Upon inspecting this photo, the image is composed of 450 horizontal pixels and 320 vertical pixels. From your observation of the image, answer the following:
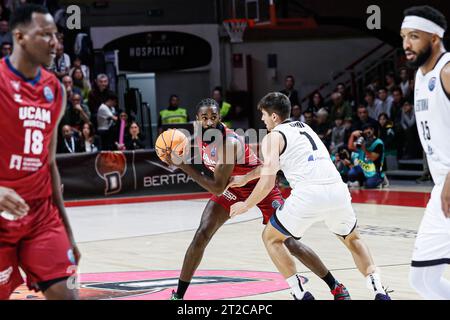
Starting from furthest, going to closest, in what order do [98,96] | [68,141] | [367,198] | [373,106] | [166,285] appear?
[373,106] → [98,96] → [68,141] → [367,198] → [166,285]

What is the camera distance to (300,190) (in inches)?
272

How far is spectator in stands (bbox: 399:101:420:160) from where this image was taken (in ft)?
62.5

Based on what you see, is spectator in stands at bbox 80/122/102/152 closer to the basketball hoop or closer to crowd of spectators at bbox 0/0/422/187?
crowd of spectators at bbox 0/0/422/187

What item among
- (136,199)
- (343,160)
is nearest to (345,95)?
(343,160)

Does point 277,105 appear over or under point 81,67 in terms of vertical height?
over

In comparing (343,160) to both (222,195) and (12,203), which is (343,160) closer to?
(222,195)

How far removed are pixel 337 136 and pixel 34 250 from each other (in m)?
14.7

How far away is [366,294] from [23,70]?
3956 millimetres

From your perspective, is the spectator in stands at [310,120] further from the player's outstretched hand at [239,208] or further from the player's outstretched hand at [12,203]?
the player's outstretched hand at [12,203]

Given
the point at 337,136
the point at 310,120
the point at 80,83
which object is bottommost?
the point at 337,136

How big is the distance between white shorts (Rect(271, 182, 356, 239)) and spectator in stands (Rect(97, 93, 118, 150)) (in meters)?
11.7

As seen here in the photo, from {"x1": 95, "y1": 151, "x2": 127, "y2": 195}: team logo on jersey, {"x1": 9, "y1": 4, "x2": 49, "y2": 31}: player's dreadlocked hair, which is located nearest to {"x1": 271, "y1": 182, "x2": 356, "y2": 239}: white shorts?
{"x1": 9, "y1": 4, "x2": 49, "y2": 31}: player's dreadlocked hair

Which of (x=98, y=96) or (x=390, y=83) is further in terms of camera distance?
(x=390, y=83)

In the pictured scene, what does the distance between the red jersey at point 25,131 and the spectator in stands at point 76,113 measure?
43.9 feet
